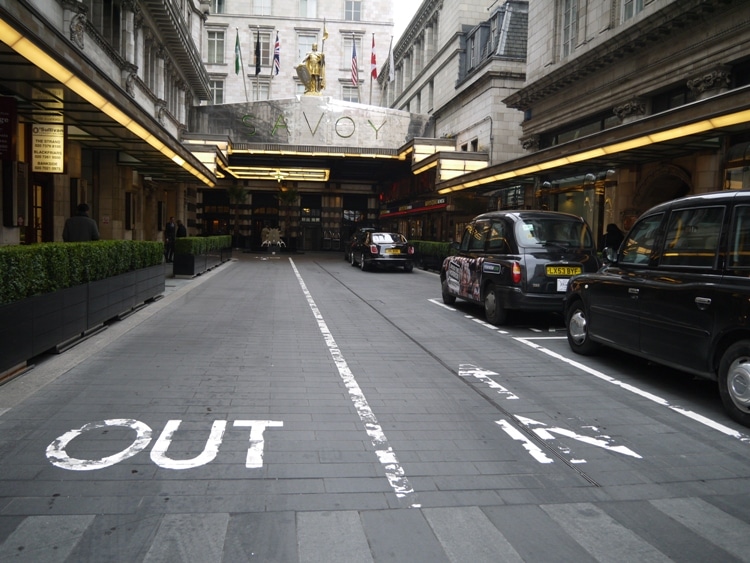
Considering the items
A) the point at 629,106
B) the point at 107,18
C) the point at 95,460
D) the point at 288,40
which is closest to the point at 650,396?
the point at 95,460

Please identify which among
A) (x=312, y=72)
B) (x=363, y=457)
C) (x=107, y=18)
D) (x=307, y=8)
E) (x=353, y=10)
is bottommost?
(x=363, y=457)

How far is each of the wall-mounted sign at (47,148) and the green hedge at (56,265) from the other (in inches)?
140

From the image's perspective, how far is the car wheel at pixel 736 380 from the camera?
5.59 m

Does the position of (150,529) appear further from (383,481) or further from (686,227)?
(686,227)

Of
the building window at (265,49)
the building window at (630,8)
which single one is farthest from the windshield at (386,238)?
the building window at (265,49)

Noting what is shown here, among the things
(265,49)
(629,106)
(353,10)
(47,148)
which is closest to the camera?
(47,148)

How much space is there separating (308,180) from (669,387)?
140ft

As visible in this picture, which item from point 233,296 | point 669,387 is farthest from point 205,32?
point 669,387

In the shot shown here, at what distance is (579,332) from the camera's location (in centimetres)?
880

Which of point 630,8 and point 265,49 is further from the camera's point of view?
point 265,49

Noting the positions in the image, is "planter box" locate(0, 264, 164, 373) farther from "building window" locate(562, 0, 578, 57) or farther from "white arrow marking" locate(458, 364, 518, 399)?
"building window" locate(562, 0, 578, 57)

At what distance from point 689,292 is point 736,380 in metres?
0.98

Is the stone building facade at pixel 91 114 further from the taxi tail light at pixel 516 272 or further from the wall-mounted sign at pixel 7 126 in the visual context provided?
the taxi tail light at pixel 516 272

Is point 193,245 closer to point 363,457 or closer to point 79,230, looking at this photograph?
point 79,230
